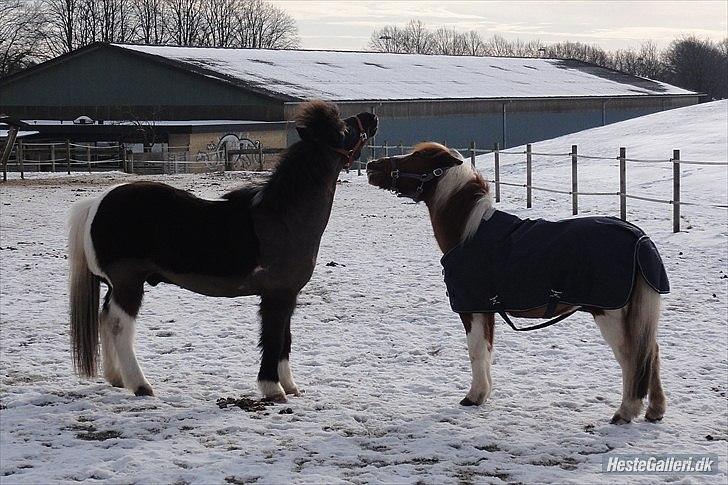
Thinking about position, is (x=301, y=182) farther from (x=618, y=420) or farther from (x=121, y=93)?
(x=121, y=93)

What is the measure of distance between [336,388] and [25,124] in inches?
1297

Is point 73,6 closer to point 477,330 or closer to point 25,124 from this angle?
point 25,124

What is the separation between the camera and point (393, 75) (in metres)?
43.7

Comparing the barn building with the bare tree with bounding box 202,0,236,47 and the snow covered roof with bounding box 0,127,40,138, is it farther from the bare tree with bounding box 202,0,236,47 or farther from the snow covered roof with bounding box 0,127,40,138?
the bare tree with bounding box 202,0,236,47

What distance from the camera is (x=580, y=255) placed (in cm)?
505

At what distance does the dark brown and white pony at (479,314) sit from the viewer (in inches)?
197

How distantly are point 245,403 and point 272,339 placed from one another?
409 millimetres

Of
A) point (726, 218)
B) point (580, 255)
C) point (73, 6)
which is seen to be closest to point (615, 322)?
point (580, 255)

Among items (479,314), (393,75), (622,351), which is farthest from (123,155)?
(622,351)

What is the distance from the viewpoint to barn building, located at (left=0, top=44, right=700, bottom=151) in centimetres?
3622

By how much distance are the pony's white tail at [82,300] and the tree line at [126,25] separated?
50.3 meters

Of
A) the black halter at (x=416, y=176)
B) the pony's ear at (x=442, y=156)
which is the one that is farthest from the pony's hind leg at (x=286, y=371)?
the pony's ear at (x=442, y=156)

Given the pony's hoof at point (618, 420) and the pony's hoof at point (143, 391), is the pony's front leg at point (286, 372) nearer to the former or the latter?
the pony's hoof at point (143, 391)

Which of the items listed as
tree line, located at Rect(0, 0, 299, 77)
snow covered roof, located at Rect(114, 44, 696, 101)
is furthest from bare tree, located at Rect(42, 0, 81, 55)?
snow covered roof, located at Rect(114, 44, 696, 101)
